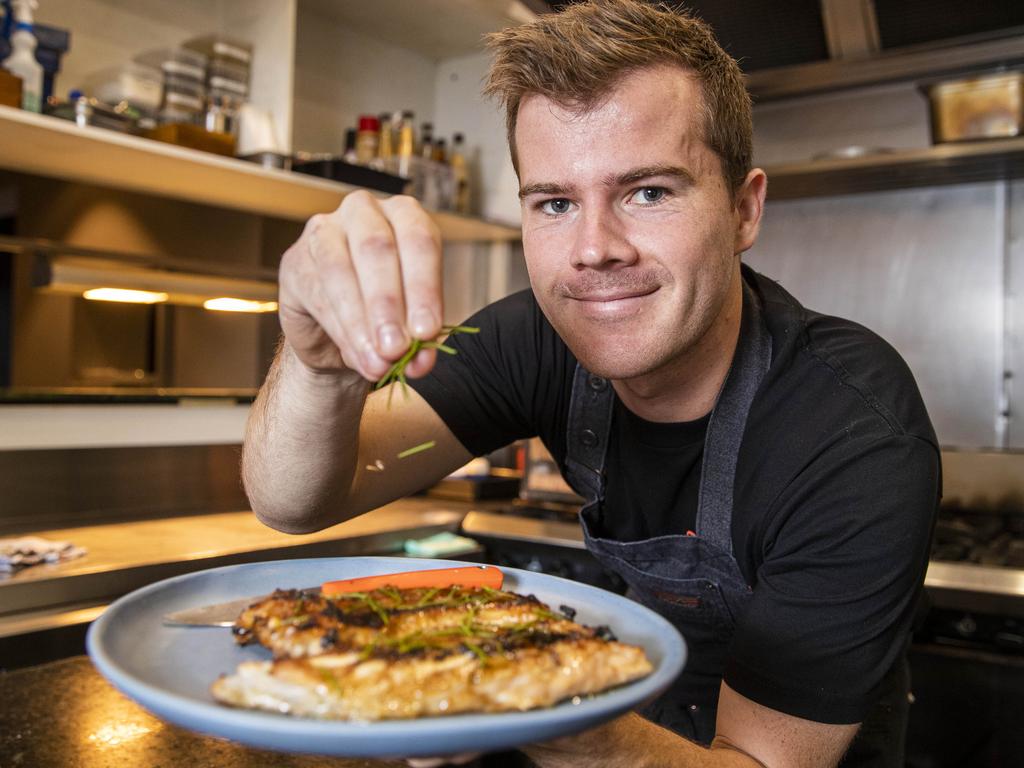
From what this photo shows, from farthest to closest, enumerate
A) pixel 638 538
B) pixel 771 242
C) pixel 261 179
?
pixel 771 242
pixel 261 179
pixel 638 538

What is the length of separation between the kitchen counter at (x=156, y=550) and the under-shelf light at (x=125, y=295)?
2.04 ft

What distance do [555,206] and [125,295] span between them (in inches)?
67.4

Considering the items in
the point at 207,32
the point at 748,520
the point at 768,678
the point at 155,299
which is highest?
the point at 207,32

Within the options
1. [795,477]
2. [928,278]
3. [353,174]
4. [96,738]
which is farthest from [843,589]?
[928,278]

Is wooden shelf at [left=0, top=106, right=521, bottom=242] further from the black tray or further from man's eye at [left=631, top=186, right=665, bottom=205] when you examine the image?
man's eye at [left=631, top=186, right=665, bottom=205]

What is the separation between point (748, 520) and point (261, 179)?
173 cm

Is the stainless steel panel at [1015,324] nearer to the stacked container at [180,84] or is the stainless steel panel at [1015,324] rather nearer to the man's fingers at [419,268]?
the stacked container at [180,84]

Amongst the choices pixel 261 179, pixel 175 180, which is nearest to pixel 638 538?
pixel 261 179

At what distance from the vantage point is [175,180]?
8.13 ft

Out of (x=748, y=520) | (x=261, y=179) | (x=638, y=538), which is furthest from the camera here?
(x=261, y=179)

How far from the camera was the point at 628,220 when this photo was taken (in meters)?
1.24

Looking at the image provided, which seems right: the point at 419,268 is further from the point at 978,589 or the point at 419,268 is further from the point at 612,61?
the point at 978,589

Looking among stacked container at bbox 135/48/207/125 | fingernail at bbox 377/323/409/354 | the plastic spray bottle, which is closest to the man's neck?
fingernail at bbox 377/323/409/354

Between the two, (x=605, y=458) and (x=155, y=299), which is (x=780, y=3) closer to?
(x=605, y=458)
